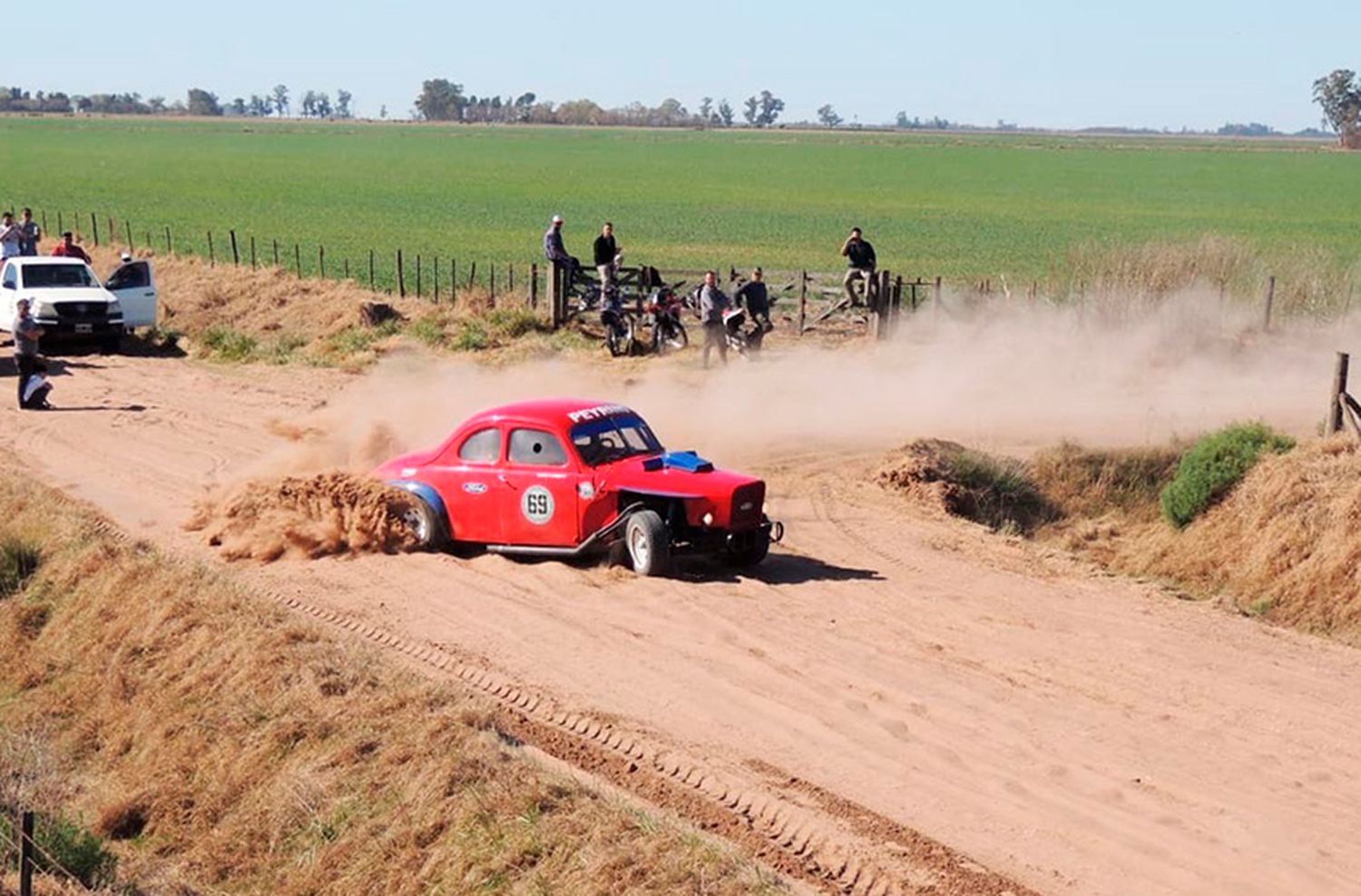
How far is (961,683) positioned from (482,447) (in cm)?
623

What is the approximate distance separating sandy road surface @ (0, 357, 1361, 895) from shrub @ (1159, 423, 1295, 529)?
301 cm

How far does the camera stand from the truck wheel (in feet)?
55.7

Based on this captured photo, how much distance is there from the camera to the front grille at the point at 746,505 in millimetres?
16953

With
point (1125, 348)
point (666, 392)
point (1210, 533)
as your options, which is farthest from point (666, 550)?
point (1125, 348)

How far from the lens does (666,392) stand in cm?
2769

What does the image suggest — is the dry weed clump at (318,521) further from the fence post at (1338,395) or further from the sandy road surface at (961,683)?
the fence post at (1338,395)

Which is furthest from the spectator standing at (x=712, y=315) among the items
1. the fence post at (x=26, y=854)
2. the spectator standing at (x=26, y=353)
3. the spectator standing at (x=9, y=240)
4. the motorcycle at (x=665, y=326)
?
the fence post at (x=26, y=854)

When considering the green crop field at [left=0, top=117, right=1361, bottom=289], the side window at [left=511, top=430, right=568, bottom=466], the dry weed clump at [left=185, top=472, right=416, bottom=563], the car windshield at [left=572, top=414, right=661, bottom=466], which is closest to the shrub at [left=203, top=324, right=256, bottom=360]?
the green crop field at [left=0, top=117, right=1361, bottom=289]

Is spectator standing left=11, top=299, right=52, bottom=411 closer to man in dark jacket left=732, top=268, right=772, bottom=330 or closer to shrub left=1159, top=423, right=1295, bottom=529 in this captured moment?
man in dark jacket left=732, top=268, right=772, bottom=330

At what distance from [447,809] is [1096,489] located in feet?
46.7

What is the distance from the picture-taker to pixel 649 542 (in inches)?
669

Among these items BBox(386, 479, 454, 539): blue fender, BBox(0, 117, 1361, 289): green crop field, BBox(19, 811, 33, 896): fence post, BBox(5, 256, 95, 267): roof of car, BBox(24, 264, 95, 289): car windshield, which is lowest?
BBox(0, 117, 1361, 289): green crop field

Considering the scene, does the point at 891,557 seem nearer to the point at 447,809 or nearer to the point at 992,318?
the point at 447,809

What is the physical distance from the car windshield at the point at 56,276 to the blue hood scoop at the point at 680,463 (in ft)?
67.9
